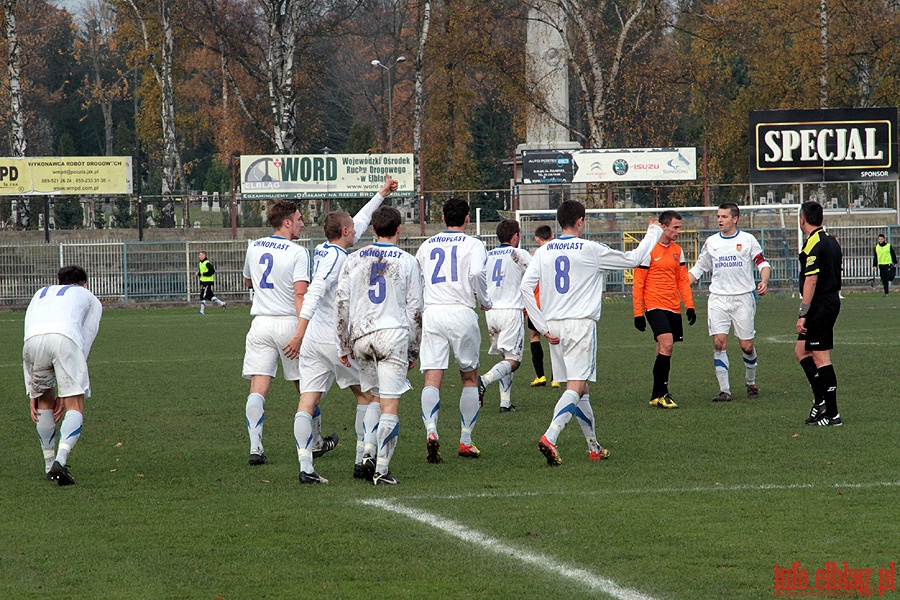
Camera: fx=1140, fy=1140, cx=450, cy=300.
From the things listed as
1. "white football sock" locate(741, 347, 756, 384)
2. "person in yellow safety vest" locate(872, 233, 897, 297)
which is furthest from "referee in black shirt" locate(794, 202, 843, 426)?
"person in yellow safety vest" locate(872, 233, 897, 297)

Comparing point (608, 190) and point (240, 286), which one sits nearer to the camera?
point (240, 286)

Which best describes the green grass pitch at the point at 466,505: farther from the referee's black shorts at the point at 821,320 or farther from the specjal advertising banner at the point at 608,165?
the specjal advertising banner at the point at 608,165

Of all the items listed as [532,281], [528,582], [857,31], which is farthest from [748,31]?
[528,582]

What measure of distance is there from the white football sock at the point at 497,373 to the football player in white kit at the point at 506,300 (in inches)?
20.9

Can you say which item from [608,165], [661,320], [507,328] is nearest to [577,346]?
[507,328]

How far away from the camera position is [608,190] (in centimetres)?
4028

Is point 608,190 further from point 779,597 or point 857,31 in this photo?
point 779,597

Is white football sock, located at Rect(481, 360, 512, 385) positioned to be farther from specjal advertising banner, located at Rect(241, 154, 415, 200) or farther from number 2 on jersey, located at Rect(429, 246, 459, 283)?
specjal advertising banner, located at Rect(241, 154, 415, 200)

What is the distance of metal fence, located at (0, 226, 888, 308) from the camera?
36000 millimetres

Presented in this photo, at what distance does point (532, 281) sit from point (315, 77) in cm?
4648

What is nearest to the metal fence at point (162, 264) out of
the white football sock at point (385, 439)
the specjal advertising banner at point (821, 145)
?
the specjal advertising banner at point (821, 145)

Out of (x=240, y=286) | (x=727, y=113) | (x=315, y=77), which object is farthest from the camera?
(x=315, y=77)

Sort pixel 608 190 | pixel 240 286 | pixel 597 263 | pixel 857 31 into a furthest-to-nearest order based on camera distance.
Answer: pixel 857 31 < pixel 608 190 < pixel 240 286 < pixel 597 263

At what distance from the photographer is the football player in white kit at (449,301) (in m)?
9.02
